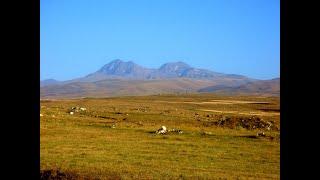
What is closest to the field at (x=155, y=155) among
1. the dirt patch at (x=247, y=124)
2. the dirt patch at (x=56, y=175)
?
the dirt patch at (x=56, y=175)

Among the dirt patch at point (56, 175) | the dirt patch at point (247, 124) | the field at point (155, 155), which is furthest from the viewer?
the dirt patch at point (247, 124)

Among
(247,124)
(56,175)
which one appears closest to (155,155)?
(56,175)

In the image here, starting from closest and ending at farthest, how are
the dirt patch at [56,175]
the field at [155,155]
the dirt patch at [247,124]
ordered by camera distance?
1. the dirt patch at [56,175]
2. the field at [155,155]
3. the dirt patch at [247,124]

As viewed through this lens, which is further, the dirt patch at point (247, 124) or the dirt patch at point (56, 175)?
the dirt patch at point (247, 124)

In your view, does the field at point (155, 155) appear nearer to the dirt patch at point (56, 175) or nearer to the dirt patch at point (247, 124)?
the dirt patch at point (56, 175)

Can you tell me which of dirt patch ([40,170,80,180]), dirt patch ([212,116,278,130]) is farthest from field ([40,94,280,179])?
dirt patch ([212,116,278,130])

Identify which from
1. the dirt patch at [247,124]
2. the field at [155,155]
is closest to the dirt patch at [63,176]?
the field at [155,155]

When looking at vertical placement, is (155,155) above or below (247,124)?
below

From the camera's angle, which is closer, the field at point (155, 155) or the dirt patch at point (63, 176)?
the dirt patch at point (63, 176)

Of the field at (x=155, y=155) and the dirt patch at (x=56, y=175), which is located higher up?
the dirt patch at (x=56, y=175)

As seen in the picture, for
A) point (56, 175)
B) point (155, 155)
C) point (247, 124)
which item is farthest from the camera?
point (247, 124)

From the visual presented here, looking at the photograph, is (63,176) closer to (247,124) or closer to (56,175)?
(56,175)
